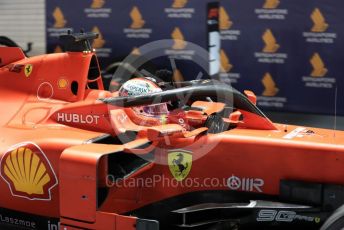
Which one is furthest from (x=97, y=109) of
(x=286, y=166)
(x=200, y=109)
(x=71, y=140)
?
(x=286, y=166)

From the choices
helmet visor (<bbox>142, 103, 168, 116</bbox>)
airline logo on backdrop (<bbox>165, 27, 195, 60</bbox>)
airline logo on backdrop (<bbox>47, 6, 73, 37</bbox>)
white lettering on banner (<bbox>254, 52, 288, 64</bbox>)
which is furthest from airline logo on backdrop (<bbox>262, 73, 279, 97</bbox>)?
helmet visor (<bbox>142, 103, 168, 116</bbox>)

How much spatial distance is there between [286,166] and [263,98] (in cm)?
535

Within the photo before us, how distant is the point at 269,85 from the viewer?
28.5 feet

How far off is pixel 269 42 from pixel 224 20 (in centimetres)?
88

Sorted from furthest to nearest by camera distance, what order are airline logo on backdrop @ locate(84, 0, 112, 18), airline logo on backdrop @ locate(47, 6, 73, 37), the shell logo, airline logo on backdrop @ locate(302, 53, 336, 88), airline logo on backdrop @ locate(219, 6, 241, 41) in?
airline logo on backdrop @ locate(47, 6, 73, 37) < airline logo on backdrop @ locate(84, 0, 112, 18) < airline logo on backdrop @ locate(219, 6, 241, 41) < airline logo on backdrop @ locate(302, 53, 336, 88) < the shell logo

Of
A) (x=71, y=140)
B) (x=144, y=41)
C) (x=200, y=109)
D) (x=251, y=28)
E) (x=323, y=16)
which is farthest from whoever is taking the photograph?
(x=144, y=41)

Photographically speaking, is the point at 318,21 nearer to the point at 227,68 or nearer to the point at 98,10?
the point at 227,68

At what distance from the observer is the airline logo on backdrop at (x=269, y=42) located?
8.57m

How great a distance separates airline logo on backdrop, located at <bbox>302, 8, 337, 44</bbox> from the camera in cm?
818

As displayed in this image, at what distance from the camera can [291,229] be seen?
3.57 metres

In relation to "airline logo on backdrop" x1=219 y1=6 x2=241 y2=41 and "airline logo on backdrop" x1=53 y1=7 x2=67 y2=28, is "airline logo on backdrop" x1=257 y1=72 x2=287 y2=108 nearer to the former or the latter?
"airline logo on backdrop" x1=219 y1=6 x2=241 y2=41

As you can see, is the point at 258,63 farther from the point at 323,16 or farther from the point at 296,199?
the point at 296,199

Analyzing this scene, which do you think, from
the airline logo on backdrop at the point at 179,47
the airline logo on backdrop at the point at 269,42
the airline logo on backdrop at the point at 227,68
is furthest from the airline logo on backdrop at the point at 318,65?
the airline logo on backdrop at the point at 179,47

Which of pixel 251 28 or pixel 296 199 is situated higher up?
pixel 251 28
